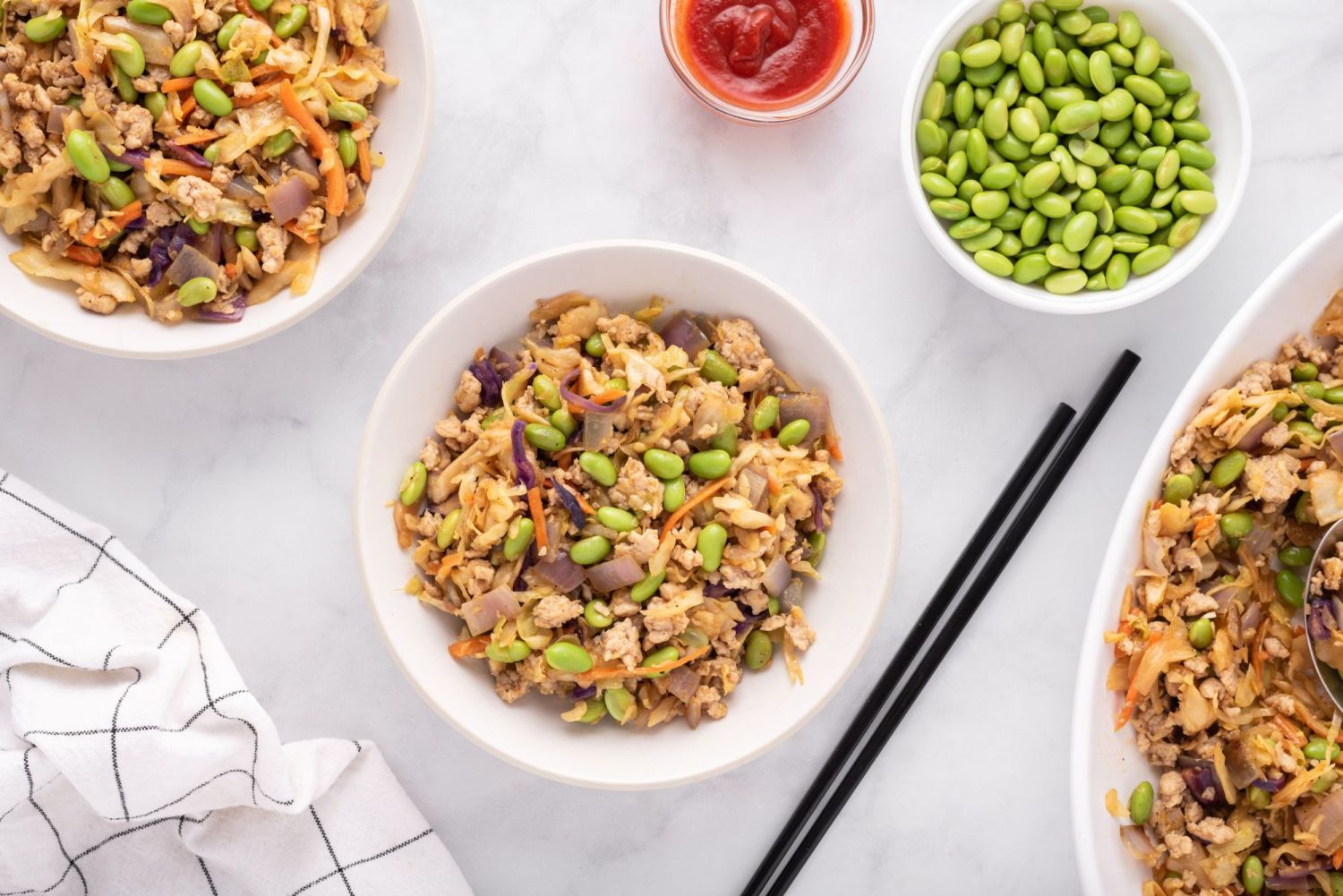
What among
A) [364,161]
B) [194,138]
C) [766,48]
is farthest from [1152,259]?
[194,138]

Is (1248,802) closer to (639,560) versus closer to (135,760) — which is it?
(639,560)

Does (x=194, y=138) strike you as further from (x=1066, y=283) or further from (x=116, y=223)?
(x=1066, y=283)

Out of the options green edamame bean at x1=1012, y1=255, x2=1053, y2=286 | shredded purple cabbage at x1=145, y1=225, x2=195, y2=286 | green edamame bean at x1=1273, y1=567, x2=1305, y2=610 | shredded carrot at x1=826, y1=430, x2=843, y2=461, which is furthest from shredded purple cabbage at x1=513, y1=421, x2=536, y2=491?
green edamame bean at x1=1273, y1=567, x2=1305, y2=610

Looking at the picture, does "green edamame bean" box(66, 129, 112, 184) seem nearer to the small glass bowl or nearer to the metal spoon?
the small glass bowl

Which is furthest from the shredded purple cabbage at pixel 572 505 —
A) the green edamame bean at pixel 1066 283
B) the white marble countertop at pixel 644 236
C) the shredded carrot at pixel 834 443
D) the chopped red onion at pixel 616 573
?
the green edamame bean at pixel 1066 283

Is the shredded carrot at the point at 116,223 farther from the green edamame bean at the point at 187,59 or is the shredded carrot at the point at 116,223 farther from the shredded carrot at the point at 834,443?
the shredded carrot at the point at 834,443

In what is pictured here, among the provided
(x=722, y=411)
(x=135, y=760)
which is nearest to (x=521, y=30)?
(x=722, y=411)
